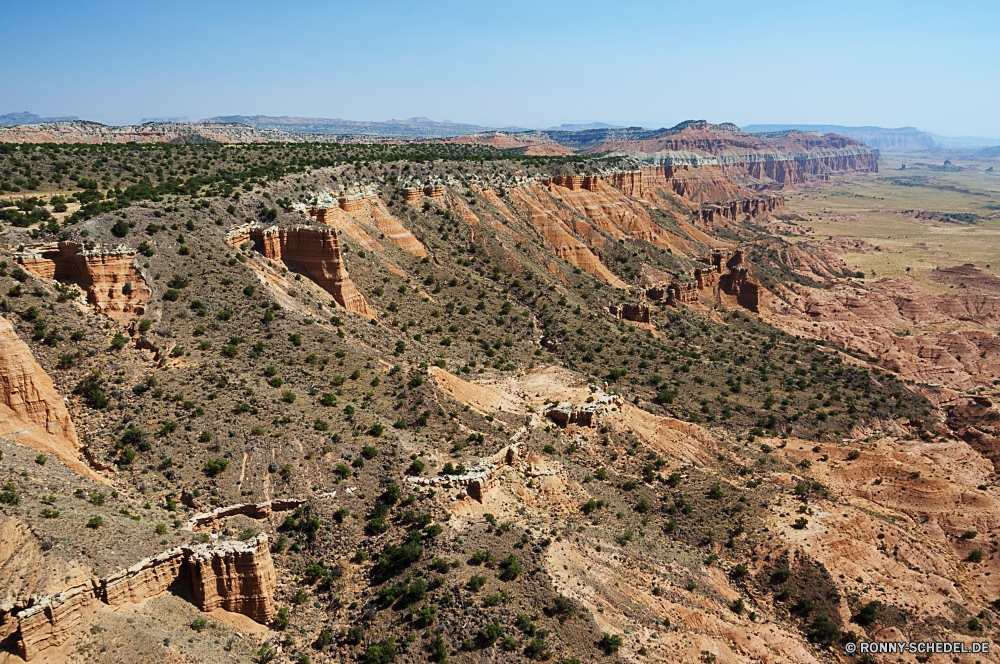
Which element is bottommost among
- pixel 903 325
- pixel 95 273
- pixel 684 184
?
pixel 903 325

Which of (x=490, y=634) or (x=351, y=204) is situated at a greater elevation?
(x=351, y=204)

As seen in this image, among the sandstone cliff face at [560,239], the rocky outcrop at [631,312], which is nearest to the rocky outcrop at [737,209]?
the sandstone cliff face at [560,239]

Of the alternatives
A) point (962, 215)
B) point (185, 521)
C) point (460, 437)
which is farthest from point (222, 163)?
point (962, 215)

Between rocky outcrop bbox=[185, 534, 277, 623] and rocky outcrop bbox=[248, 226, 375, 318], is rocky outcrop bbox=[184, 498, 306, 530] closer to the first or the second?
rocky outcrop bbox=[185, 534, 277, 623]

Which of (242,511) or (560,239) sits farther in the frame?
(560,239)

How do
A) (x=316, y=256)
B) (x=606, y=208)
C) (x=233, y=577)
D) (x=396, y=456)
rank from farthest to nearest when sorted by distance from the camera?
(x=606, y=208) < (x=316, y=256) < (x=396, y=456) < (x=233, y=577)

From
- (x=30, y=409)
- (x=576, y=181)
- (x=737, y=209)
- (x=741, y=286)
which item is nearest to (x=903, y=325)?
(x=741, y=286)

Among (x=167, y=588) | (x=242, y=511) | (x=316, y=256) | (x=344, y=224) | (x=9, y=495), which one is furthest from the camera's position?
(x=344, y=224)

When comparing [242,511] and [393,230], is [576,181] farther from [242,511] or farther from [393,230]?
[242,511]
